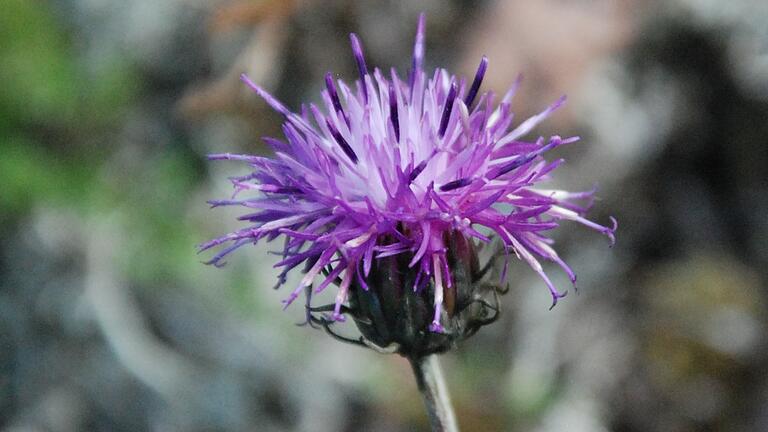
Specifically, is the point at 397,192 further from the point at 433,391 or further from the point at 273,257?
the point at 273,257

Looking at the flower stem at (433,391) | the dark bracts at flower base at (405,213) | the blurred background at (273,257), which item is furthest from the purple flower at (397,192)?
the blurred background at (273,257)

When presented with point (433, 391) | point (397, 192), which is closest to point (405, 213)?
point (397, 192)

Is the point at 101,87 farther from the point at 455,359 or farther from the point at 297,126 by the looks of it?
the point at 297,126

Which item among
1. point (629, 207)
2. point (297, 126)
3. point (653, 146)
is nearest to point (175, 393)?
point (297, 126)

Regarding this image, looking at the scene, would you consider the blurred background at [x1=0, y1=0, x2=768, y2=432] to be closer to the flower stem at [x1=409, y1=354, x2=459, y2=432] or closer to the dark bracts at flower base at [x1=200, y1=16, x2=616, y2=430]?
the flower stem at [x1=409, y1=354, x2=459, y2=432]

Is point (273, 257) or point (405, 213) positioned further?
point (273, 257)
